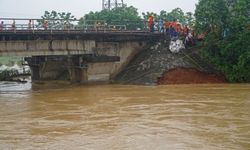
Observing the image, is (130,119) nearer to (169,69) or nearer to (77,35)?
(169,69)

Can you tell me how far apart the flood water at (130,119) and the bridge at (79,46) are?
3.69m

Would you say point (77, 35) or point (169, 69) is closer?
point (169, 69)

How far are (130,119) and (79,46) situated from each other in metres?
15.6

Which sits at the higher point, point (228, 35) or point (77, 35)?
point (77, 35)

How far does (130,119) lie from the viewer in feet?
61.1

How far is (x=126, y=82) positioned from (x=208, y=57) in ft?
20.8

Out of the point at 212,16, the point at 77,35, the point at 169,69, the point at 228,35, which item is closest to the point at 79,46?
the point at 77,35

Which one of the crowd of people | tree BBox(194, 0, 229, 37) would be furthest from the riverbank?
tree BBox(194, 0, 229, 37)

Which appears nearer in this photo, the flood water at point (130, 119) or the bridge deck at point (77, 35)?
the flood water at point (130, 119)

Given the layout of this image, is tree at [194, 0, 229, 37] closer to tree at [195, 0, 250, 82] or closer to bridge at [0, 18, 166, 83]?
tree at [195, 0, 250, 82]

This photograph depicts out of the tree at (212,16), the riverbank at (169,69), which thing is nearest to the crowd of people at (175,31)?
the riverbank at (169,69)

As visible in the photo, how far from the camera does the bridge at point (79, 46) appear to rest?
30359 mm

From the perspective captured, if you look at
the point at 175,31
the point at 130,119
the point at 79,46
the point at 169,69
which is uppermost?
the point at 175,31

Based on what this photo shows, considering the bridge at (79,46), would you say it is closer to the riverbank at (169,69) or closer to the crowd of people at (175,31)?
the crowd of people at (175,31)
